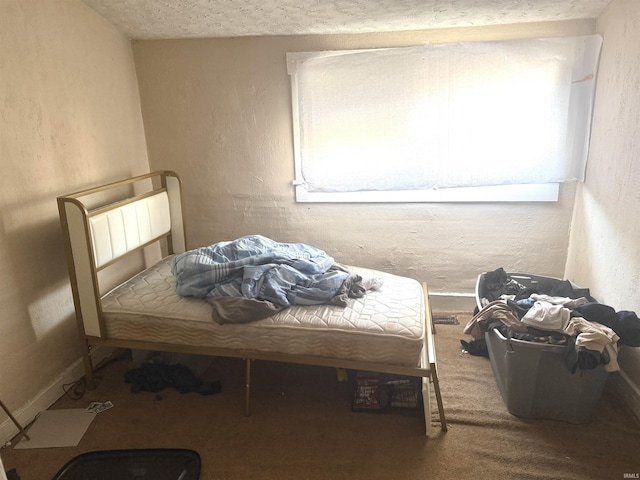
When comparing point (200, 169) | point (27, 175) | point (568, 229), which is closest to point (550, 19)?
point (568, 229)

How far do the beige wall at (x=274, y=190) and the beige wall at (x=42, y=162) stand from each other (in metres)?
0.48

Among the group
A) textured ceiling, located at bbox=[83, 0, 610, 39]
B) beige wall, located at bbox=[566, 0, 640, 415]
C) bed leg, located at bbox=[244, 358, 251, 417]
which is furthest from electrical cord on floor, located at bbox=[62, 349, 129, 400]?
beige wall, located at bbox=[566, 0, 640, 415]

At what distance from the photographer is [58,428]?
6.88ft

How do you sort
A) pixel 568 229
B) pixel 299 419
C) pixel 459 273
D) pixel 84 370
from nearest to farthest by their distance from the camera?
pixel 299 419, pixel 84 370, pixel 568 229, pixel 459 273

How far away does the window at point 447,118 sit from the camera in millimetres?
2609

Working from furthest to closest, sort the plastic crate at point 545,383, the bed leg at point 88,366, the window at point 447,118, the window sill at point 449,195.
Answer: the window sill at point 449,195 < the window at point 447,118 < the bed leg at point 88,366 < the plastic crate at point 545,383

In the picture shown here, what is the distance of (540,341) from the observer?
199 centimetres

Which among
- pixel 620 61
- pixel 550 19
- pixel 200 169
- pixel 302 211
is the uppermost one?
pixel 550 19

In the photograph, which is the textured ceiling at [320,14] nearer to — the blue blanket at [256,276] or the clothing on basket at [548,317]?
the blue blanket at [256,276]

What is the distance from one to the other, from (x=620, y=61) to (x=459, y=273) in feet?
4.83

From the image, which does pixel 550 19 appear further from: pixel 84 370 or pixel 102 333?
pixel 84 370

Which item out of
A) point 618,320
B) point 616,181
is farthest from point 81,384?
point 616,181

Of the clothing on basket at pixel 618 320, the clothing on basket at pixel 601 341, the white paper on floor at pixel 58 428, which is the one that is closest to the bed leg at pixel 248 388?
the white paper on floor at pixel 58 428

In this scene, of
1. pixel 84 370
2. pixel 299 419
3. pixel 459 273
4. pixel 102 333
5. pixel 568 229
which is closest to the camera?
pixel 299 419
